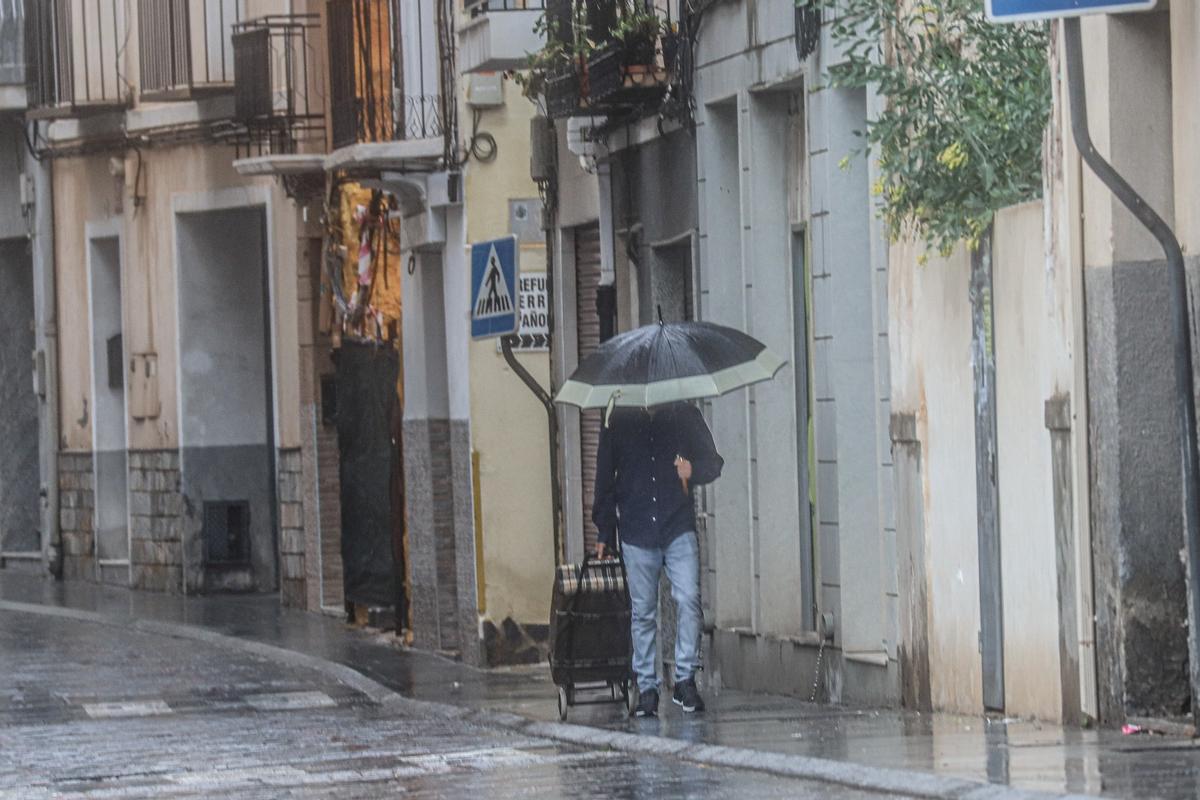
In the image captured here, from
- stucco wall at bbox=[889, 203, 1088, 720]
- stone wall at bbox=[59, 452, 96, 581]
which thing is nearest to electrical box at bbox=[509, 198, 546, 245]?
stucco wall at bbox=[889, 203, 1088, 720]

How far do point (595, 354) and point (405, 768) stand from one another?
2657 mm

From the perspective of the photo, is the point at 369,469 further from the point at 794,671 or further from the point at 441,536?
the point at 794,671

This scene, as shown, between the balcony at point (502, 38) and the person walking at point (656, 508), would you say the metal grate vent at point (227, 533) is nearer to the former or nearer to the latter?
the balcony at point (502, 38)

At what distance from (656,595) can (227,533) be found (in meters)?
15.7

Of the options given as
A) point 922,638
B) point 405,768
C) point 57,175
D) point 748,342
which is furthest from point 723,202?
point 57,175

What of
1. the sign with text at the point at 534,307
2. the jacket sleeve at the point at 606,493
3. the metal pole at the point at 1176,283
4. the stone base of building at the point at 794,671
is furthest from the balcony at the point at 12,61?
the metal pole at the point at 1176,283

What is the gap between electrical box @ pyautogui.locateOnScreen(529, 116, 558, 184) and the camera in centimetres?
2014

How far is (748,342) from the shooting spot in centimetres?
1412

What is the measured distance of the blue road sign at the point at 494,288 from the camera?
719 inches

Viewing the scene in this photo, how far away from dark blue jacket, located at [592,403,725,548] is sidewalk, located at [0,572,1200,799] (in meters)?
0.98

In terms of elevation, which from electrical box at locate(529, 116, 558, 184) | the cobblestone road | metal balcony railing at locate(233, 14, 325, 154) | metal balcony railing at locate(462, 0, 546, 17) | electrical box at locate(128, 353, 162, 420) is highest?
metal balcony railing at locate(233, 14, 325, 154)

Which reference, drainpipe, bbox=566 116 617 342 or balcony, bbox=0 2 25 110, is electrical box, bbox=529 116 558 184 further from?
balcony, bbox=0 2 25 110

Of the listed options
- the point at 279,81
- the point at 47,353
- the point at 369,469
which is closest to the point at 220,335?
the point at 47,353

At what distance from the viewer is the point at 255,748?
14.2 metres
